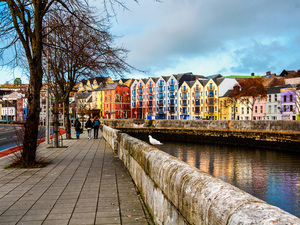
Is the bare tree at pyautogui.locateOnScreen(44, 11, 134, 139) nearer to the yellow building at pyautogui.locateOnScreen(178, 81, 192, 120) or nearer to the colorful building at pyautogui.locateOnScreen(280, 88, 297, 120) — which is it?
the colorful building at pyautogui.locateOnScreen(280, 88, 297, 120)

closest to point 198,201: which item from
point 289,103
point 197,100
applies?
point 289,103

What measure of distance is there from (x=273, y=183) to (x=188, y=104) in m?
78.3

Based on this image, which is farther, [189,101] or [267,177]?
[189,101]

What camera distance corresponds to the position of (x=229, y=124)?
44781 mm

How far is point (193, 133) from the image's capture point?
49.5m

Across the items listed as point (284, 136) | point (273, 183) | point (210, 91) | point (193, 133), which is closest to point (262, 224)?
point (273, 183)

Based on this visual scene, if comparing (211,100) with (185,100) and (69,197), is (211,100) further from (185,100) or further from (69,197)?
(69,197)

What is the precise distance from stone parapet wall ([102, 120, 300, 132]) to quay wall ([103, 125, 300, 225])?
33.3 m

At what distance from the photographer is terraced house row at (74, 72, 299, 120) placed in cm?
6606

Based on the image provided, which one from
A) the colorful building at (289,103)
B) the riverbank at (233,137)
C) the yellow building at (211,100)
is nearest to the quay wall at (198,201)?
the riverbank at (233,137)

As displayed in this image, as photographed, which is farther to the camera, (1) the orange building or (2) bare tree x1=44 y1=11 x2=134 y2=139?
(1) the orange building

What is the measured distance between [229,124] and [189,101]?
5023 centimetres

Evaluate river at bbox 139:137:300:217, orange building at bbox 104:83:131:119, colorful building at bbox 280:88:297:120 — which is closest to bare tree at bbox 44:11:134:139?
river at bbox 139:137:300:217

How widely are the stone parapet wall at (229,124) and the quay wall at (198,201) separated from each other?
33275 millimetres
